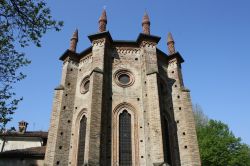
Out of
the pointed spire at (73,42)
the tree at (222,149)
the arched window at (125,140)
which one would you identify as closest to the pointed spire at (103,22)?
the pointed spire at (73,42)

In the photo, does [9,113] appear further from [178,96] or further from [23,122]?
[23,122]

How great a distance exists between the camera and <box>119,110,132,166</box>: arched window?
16484mm

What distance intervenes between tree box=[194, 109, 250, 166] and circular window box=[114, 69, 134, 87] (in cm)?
1290

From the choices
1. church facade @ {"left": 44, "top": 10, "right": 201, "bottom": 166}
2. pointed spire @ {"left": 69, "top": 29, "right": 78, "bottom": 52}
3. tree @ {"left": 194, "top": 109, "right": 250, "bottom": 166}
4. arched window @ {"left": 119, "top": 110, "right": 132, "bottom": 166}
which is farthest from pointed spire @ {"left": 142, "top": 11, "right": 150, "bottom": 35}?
tree @ {"left": 194, "top": 109, "right": 250, "bottom": 166}

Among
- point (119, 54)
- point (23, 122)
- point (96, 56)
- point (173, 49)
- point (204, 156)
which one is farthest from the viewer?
point (23, 122)

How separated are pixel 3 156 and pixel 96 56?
37.7ft

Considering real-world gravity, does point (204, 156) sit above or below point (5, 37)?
below

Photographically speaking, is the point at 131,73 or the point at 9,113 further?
the point at 131,73

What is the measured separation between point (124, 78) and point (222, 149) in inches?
558

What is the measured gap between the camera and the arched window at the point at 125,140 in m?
16.5

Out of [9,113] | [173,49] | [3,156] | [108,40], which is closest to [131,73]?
[108,40]

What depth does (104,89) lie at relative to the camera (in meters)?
18.2

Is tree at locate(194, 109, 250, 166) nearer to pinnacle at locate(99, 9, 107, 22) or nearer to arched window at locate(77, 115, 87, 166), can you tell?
arched window at locate(77, 115, 87, 166)

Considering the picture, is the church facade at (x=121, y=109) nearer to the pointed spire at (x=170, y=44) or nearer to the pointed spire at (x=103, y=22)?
the pointed spire at (x=103, y=22)
